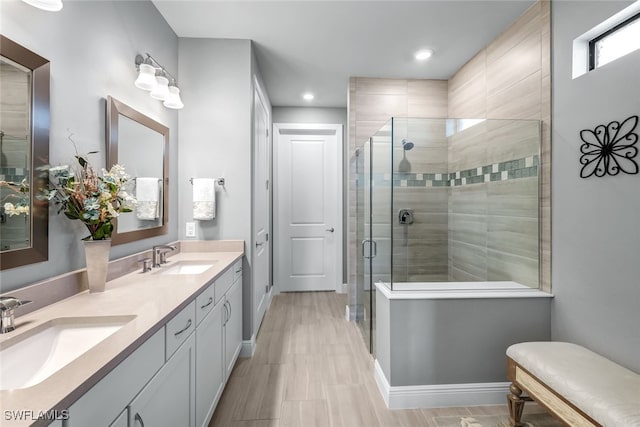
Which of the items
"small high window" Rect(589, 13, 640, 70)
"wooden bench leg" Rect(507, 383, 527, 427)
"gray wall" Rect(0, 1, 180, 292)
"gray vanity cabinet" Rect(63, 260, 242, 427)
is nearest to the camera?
"gray vanity cabinet" Rect(63, 260, 242, 427)

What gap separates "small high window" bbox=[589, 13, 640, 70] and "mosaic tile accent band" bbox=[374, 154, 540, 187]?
1.98 ft

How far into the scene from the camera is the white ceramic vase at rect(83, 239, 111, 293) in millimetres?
1406

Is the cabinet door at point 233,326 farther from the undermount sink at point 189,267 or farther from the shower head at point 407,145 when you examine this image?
the shower head at point 407,145

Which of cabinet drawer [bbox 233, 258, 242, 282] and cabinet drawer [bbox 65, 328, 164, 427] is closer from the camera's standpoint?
cabinet drawer [bbox 65, 328, 164, 427]

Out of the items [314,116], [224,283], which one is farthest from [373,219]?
[314,116]

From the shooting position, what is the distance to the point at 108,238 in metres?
1.48

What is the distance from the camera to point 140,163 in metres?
2.03

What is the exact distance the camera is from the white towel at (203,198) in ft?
8.11

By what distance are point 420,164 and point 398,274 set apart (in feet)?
3.42

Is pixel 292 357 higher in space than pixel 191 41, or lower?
lower

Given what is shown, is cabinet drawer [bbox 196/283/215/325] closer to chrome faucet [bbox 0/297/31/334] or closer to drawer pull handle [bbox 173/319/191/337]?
drawer pull handle [bbox 173/319/191/337]

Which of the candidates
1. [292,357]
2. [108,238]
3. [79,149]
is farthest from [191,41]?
[292,357]

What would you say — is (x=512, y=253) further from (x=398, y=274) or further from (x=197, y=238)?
(x=197, y=238)

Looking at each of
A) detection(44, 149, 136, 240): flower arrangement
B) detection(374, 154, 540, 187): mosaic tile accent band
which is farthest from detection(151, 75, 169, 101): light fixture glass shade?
detection(374, 154, 540, 187): mosaic tile accent band
